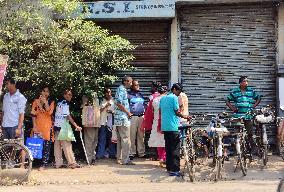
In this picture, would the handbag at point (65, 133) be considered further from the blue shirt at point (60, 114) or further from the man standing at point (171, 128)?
the man standing at point (171, 128)

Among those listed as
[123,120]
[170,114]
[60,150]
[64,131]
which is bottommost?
[60,150]

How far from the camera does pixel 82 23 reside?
11164mm

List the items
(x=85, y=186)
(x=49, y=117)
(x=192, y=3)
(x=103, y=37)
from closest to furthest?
1. (x=85, y=186)
2. (x=49, y=117)
3. (x=103, y=37)
4. (x=192, y=3)

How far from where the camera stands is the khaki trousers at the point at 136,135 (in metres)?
11.2

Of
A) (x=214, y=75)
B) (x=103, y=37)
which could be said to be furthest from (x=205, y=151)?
(x=103, y=37)

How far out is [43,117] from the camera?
402 inches

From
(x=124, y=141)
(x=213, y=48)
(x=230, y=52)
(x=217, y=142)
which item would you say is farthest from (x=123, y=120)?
(x=230, y=52)

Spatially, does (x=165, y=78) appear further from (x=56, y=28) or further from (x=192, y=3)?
(x=56, y=28)

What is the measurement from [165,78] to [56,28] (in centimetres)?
309

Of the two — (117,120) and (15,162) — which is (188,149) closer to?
(117,120)

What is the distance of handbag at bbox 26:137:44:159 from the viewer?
9977 millimetres

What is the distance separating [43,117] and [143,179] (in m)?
2.61

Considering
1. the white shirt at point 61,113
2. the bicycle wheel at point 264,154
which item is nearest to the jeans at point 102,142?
the white shirt at point 61,113

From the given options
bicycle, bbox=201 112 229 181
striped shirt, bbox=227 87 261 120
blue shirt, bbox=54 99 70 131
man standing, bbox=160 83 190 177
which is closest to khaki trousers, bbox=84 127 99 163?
blue shirt, bbox=54 99 70 131
